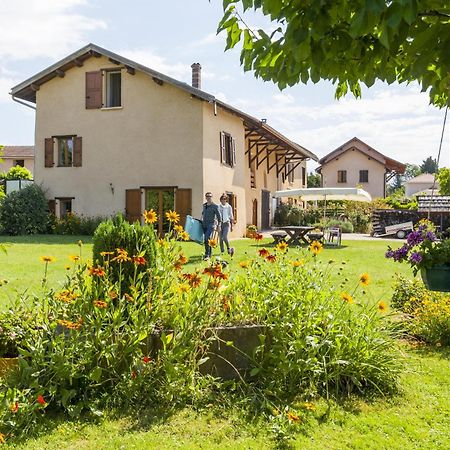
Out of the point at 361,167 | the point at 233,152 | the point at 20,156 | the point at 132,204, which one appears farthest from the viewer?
the point at 20,156

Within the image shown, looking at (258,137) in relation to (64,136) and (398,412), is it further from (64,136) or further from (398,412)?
(398,412)

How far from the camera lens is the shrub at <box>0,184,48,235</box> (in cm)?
2041

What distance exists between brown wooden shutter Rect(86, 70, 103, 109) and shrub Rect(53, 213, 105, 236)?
4.82 m

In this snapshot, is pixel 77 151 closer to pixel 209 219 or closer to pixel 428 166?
pixel 209 219

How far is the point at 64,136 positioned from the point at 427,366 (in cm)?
2014

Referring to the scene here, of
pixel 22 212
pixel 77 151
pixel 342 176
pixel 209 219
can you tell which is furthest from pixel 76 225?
pixel 342 176

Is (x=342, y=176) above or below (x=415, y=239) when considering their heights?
above

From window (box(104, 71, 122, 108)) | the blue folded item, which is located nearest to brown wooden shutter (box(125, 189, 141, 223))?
window (box(104, 71, 122, 108))

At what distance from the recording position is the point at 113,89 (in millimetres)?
21266

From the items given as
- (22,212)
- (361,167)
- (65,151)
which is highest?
(361,167)

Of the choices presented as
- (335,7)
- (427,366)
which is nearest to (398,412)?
(427,366)

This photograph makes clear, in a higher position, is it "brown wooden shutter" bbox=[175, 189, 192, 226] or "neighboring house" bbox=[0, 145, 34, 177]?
"neighboring house" bbox=[0, 145, 34, 177]

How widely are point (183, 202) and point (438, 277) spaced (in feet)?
52.1

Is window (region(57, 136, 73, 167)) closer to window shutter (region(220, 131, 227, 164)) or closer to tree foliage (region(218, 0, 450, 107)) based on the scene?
window shutter (region(220, 131, 227, 164))
